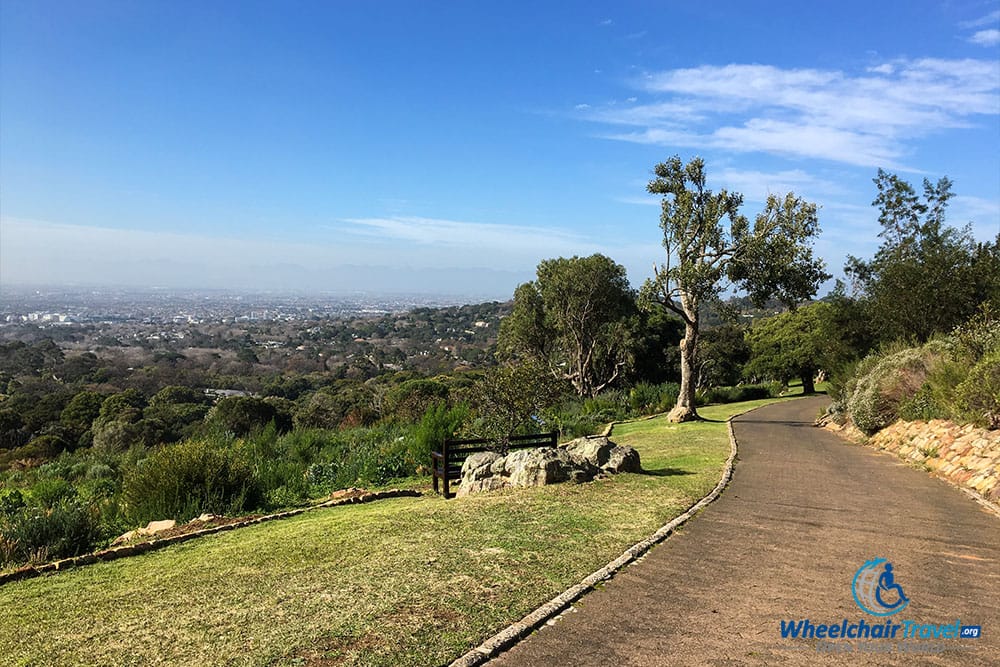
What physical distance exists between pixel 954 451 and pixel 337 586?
35.3 ft

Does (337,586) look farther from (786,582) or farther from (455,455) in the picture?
(455,455)

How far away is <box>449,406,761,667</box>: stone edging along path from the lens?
4051 mm

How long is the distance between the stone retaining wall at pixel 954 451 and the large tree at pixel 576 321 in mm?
18449

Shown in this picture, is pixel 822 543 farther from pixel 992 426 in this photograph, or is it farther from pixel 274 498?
pixel 274 498

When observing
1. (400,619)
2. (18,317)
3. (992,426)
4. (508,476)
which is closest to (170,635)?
(400,619)

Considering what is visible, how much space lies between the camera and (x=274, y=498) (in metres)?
10.3

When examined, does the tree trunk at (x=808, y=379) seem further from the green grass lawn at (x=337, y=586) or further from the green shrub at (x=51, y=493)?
the green shrub at (x=51, y=493)

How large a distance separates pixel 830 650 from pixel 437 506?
5.26 m

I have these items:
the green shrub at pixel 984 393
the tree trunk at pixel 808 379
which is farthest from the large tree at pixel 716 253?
the tree trunk at pixel 808 379

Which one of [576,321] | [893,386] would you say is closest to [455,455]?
[893,386]

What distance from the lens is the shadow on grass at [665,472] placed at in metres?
10.3

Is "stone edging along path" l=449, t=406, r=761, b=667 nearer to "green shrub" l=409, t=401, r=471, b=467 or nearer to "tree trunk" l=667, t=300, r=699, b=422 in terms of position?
"green shrub" l=409, t=401, r=471, b=467

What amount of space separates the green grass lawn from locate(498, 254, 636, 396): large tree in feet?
78.3

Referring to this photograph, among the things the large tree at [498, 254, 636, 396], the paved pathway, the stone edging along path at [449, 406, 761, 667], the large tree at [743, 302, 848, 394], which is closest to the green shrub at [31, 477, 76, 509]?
the stone edging along path at [449, 406, 761, 667]
